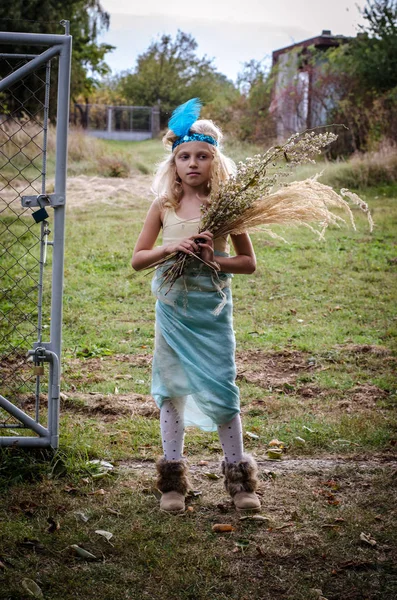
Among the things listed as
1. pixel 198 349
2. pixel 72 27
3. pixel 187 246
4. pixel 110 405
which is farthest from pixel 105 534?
pixel 72 27

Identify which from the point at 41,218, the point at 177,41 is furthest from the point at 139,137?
the point at 41,218

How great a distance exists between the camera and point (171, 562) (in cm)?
298

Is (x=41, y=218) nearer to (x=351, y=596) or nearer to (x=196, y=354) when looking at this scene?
(x=196, y=354)

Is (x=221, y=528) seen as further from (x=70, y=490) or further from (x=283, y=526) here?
(x=70, y=490)

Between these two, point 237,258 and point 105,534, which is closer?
point 105,534

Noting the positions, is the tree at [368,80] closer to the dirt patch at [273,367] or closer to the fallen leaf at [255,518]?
the dirt patch at [273,367]

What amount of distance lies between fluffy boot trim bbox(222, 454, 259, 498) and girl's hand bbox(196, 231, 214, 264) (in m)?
1.02

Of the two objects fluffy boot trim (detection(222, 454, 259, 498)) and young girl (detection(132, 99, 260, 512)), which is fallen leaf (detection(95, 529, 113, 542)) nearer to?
young girl (detection(132, 99, 260, 512))

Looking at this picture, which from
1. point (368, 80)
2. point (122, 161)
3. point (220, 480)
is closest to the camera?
point (220, 480)

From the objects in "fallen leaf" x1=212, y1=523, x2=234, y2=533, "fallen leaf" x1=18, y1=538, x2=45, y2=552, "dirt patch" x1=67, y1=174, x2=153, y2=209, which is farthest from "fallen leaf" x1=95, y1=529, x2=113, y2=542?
"dirt patch" x1=67, y1=174, x2=153, y2=209

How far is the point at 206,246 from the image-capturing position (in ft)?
10.9

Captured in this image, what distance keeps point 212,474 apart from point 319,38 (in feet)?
84.4

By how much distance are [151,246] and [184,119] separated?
657mm

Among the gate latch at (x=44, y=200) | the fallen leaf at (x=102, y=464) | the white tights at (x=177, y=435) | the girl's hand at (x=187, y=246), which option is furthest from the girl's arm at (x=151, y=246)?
the fallen leaf at (x=102, y=464)
